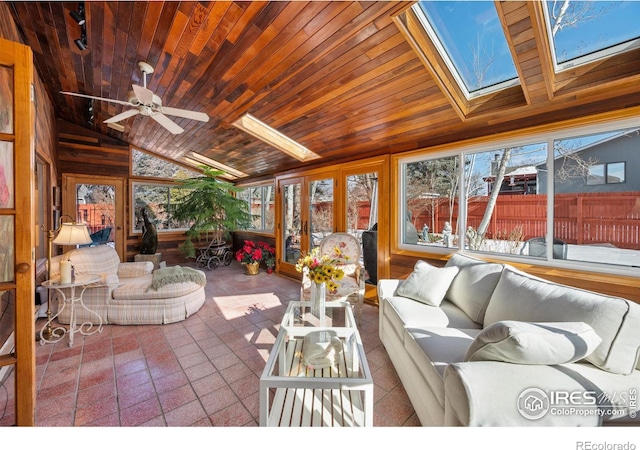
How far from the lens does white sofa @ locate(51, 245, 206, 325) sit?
2.96 meters

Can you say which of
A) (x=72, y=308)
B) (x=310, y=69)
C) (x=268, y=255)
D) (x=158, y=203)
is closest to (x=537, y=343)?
(x=310, y=69)

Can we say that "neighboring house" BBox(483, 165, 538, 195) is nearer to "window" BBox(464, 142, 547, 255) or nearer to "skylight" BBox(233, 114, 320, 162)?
"window" BBox(464, 142, 547, 255)

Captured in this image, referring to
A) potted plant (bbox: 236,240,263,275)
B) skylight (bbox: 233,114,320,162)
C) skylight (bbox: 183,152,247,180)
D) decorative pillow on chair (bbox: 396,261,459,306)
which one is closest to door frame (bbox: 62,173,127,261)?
skylight (bbox: 183,152,247,180)

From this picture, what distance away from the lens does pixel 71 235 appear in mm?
2621

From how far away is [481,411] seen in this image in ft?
3.37

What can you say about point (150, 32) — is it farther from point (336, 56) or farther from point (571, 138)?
point (571, 138)

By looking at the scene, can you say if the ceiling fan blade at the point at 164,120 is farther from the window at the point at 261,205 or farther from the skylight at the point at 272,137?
the window at the point at 261,205

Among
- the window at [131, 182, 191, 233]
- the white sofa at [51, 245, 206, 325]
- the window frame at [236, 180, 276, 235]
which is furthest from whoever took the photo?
the window at [131, 182, 191, 233]

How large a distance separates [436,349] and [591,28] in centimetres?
244

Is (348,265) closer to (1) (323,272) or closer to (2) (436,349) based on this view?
(1) (323,272)

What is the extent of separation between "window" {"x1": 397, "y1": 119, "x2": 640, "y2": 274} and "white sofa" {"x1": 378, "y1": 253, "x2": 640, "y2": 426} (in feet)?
3.70

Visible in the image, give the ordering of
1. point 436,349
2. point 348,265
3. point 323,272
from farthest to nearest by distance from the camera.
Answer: point 348,265
point 323,272
point 436,349

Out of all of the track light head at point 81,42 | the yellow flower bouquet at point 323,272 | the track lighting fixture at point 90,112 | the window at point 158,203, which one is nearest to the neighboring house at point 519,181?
the yellow flower bouquet at point 323,272

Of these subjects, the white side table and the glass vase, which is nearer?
the glass vase
